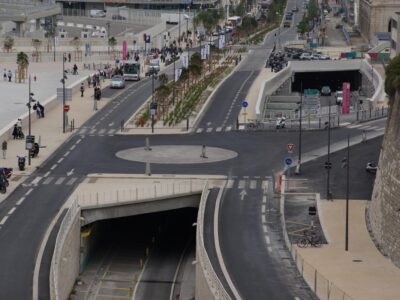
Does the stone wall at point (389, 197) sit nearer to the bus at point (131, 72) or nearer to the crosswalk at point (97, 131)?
the crosswalk at point (97, 131)

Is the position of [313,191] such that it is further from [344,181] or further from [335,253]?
[335,253]

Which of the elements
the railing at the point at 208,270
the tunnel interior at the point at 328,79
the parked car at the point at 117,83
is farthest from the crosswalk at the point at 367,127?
the tunnel interior at the point at 328,79

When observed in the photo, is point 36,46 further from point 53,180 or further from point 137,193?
point 137,193

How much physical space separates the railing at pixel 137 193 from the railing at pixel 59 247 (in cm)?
194

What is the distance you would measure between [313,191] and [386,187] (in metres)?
12.5

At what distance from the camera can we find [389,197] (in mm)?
62594

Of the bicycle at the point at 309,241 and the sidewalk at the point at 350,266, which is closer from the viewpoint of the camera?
the sidewalk at the point at 350,266

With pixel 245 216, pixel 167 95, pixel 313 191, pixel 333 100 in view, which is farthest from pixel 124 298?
pixel 333 100

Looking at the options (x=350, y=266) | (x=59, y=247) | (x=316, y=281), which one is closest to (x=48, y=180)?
(x=59, y=247)

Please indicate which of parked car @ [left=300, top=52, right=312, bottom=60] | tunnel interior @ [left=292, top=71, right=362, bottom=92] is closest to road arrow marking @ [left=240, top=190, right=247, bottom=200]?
tunnel interior @ [left=292, top=71, right=362, bottom=92]

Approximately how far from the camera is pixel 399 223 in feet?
198

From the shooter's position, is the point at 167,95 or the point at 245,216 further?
the point at 167,95

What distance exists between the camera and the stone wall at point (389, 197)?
2397 inches

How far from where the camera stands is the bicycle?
63.0 metres
